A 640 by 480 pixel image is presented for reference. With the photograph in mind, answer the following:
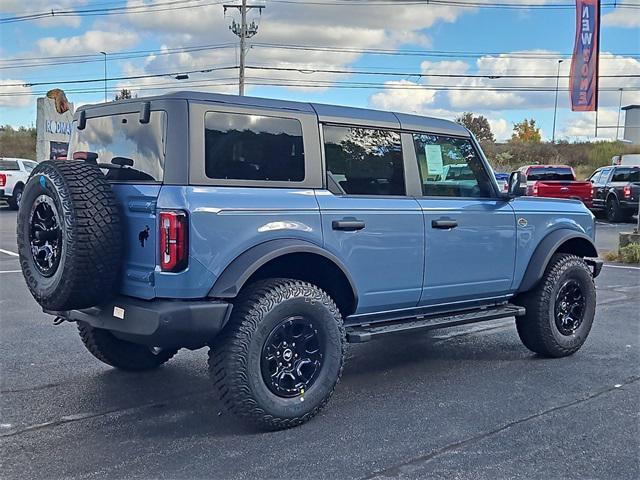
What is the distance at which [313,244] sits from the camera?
14.7 ft

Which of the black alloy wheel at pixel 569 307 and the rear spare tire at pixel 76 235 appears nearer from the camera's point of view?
the rear spare tire at pixel 76 235

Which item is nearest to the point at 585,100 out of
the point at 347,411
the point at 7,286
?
the point at 7,286

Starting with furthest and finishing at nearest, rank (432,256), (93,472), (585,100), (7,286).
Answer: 1. (585,100)
2. (7,286)
3. (432,256)
4. (93,472)

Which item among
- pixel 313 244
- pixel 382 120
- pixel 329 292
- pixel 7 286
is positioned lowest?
pixel 7 286

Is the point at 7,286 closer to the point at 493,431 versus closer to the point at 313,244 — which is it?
the point at 313,244

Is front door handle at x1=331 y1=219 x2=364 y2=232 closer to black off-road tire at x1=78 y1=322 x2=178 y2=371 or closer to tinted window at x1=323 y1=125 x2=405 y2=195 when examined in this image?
tinted window at x1=323 y1=125 x2=405 y2=195

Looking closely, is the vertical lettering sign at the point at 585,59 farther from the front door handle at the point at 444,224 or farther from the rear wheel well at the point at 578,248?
the front door handle at the point at 444,224

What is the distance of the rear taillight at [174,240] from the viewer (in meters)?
3.92

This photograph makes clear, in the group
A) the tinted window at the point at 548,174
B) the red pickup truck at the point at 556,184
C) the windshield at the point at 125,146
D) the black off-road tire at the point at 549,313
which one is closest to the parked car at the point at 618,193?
the red pickup truck at the point at 556,184

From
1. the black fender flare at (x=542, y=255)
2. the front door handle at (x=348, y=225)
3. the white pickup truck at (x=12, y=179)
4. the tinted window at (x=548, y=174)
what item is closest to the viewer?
the front door handle at (x=348, y=225)

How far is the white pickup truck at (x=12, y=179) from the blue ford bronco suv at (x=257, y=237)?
20.0 meters

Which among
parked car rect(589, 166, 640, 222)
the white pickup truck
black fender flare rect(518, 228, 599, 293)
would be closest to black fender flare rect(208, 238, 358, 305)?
black fender flare rect(518, 228, 599, 293)

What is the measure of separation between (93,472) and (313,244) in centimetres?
181

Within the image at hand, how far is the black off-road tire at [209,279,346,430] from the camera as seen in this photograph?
4.11 m
